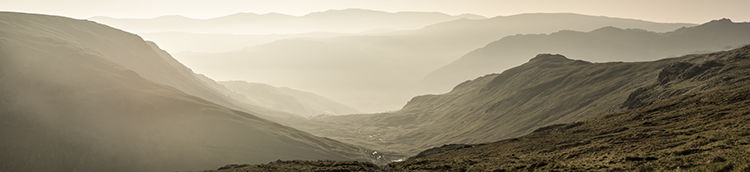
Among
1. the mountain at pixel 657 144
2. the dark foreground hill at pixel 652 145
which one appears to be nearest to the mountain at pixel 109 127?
the dark foreground hill at pixel 652 145

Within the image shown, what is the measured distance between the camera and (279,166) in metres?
87.1

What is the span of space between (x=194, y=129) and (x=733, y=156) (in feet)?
515

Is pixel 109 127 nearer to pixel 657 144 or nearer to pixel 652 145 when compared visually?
pixel 652 145

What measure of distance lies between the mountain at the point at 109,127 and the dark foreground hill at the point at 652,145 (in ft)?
215

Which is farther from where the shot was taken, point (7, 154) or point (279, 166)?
point (7, 154)

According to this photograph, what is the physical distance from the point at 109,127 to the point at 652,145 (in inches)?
6086

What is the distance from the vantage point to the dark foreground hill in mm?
45175

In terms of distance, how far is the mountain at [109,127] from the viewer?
131250 millimetres

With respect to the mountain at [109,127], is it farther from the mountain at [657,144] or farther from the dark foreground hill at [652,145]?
the mountain at [657,144]

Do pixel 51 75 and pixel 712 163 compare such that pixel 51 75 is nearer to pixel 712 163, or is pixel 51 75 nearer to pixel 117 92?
pixel 117 92

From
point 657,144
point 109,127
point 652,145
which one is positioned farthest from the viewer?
point 109,127

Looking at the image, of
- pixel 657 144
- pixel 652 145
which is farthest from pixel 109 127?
pixel 657 144

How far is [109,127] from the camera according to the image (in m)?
150

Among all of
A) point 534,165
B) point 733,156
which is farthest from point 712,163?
point 534,165
